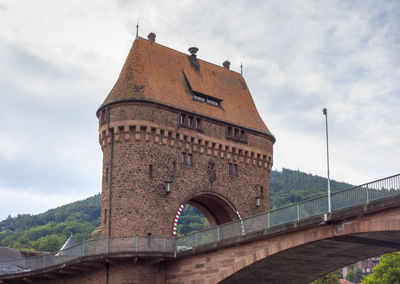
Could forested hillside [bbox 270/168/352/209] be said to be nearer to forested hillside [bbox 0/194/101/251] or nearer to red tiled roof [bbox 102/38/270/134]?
forested hillside [bbox 0/194/101/251]

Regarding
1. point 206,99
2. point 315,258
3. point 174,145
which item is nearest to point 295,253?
point 315,258

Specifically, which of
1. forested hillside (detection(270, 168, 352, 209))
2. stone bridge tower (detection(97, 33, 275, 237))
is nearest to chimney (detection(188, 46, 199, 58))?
stone bridge tower (detection(97, 33, 275, 237))

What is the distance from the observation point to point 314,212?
1038 inches

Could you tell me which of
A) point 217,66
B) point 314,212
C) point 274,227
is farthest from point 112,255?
point 217,66

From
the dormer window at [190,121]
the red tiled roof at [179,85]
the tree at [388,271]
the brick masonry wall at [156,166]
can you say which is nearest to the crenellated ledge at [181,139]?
the brick masonry wall at [156,166]

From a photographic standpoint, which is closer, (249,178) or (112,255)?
(112,255)

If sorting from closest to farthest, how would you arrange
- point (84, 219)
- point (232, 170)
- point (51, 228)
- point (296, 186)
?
point (232, 170)
point (51, 228)
point (84, 219)
point (296, 186)

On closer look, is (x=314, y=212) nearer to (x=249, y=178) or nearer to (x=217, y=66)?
(x=249, y=178)

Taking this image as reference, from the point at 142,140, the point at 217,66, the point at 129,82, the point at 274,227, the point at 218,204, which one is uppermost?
the point at 217,66

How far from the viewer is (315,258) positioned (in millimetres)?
32062

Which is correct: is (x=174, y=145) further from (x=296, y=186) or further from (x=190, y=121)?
(x=296, y=186)

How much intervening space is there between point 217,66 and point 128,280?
17.8 metres

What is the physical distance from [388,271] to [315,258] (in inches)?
1187

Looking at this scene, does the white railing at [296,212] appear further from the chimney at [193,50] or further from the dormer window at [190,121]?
the chimney at [193,50]
